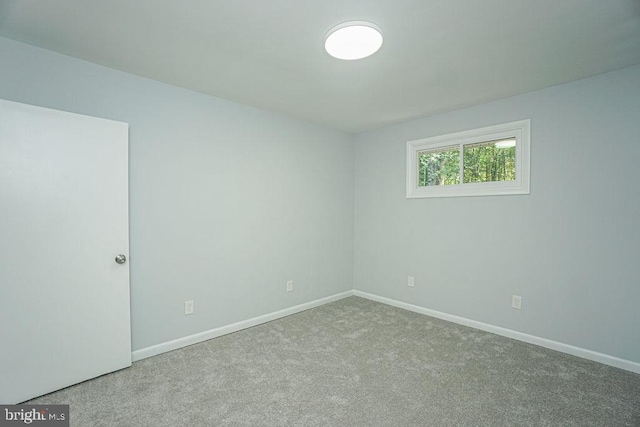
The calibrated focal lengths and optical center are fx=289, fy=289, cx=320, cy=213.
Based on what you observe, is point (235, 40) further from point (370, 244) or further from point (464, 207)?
point (370, 244)

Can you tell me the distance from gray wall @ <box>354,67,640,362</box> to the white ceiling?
310mm

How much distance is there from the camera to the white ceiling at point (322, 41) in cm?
163

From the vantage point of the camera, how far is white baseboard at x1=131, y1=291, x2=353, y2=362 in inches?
98.1

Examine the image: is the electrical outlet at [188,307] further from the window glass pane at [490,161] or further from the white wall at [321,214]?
the window glass pane at [490,161]

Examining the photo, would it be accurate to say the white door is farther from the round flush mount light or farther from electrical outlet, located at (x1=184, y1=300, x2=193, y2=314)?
the round flush mount light

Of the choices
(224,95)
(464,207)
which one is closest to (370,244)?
(464,207)

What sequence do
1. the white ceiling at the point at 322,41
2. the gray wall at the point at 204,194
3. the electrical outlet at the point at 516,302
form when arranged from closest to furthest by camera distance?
the white ceiling at the point at 322,41, the gray wall at the point at 204,194, the electrical outlet at the point at 516,302

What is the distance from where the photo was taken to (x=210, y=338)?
2879mm

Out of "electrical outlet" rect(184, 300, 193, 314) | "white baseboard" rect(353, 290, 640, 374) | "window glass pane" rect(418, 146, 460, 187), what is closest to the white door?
"electrical outlet" rect(184, 300, 193, 314)

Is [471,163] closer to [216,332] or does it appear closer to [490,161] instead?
[490,161]

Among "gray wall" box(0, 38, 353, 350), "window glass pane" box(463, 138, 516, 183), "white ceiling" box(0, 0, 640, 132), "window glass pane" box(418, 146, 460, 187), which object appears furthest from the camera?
"window glass pane" box(418, 146, 460, 187)

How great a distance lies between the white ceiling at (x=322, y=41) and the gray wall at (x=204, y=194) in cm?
21

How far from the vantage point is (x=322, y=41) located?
1.93 m

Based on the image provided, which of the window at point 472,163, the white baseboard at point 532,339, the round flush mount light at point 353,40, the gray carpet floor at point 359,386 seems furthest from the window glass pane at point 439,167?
the round flush mount light at point 353,40
